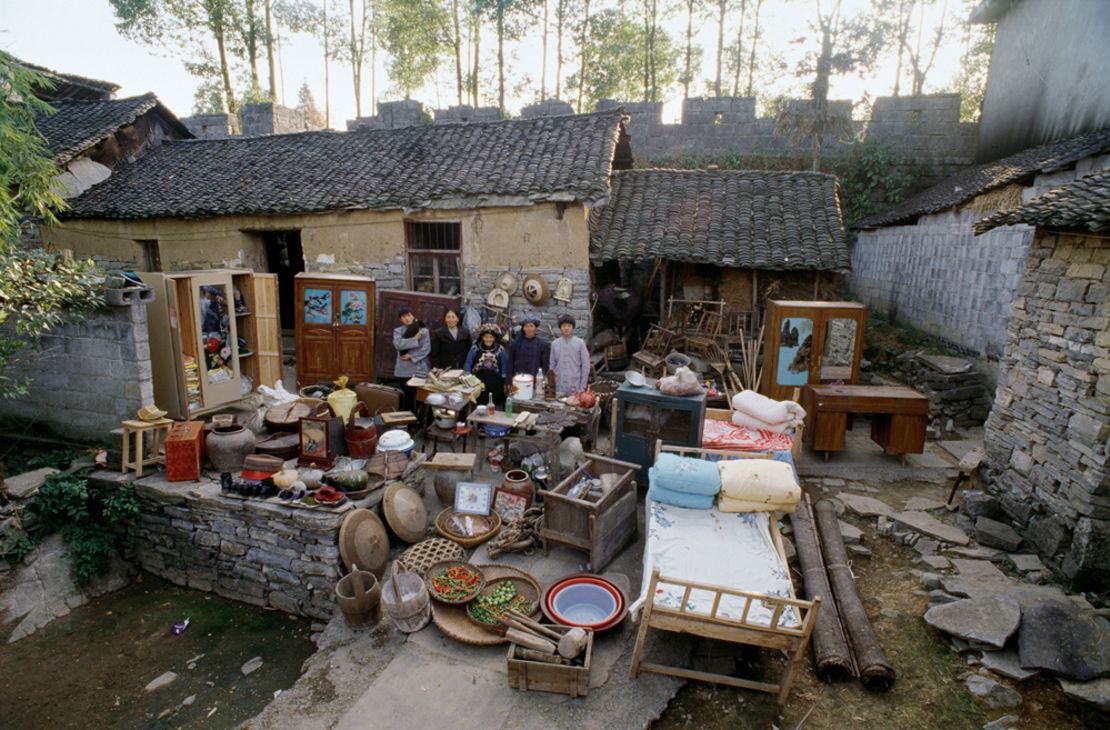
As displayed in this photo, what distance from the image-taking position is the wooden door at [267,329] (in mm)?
9500

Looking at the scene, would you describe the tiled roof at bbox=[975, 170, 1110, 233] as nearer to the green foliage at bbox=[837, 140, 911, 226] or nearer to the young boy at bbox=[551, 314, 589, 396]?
the young boy at bbox=[551, 314, 589, 396]

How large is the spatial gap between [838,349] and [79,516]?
10.9 m

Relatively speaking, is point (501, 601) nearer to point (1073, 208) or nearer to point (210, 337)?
point (210, 337)

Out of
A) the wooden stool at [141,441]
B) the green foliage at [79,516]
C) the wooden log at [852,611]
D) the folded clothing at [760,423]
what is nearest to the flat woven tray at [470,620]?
the wooden log at [852,611]

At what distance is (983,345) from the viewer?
10602mm

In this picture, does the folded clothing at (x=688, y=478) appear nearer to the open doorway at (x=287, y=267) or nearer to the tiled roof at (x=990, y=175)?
the tiled roof at (x=990, y=175)

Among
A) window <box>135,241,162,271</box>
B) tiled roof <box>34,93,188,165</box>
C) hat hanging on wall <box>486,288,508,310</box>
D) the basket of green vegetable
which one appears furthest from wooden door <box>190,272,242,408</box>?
tiled roof <box>34,93,188,165</box>

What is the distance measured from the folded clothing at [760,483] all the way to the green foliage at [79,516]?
7019 mm

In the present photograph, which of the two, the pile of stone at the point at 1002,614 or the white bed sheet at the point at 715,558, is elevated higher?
the white bed sheet at the point at 715,558

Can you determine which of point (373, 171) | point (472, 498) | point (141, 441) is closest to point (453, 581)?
point (472, 498)

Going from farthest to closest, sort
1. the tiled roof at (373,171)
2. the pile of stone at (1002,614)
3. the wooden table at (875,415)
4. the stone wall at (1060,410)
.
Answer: the tiled roof at (373,171)
the wooden table at (875,415)
the stone wall at (1060,410)
the pile of stone at (1002,614)

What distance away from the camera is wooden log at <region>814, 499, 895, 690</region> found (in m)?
4.68

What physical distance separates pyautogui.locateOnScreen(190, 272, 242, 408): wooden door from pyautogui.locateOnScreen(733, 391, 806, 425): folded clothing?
298 inches

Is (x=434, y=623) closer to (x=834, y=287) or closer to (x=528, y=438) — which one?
(x=528, y=438)
